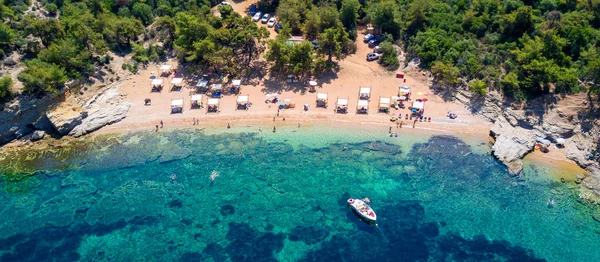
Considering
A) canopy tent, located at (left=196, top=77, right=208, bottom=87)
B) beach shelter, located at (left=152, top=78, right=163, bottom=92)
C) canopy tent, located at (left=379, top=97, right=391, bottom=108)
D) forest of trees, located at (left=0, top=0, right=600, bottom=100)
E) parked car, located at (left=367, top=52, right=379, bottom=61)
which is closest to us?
forest of trees, located at (left=0, top=0, right=600, bottom=100)

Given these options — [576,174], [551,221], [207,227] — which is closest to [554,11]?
[576,174]

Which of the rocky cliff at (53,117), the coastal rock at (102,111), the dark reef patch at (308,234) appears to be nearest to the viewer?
the dark reef patch at (308,234)

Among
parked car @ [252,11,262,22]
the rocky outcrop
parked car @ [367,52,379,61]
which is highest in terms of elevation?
parked car @ [252,11,262,22]

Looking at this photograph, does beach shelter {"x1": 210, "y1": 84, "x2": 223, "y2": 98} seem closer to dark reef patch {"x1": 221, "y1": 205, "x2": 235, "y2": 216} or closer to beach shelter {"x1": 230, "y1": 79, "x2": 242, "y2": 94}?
beach shelter {"x1": 230, "y1": 79, "x2": 242, "y2": 94}

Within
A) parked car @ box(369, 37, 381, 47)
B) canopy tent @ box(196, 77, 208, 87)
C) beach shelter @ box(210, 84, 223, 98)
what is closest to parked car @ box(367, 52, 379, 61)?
parked car @ box(369, 37, 381, 47)

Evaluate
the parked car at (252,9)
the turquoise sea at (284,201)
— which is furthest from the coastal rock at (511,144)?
the parked car at (252,9)

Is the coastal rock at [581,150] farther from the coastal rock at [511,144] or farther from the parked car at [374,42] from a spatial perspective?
the parked car at [374,42]
